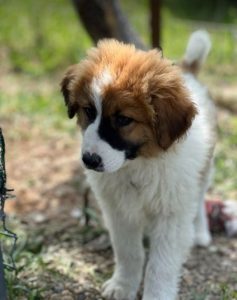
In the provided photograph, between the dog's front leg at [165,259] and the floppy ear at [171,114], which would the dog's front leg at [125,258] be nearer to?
the dog's front leg at [165,259]

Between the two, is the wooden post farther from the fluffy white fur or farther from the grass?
the fluffy white fur

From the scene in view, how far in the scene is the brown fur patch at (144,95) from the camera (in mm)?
2992

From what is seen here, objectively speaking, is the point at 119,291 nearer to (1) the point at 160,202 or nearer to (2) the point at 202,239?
(1) the point at 160,202

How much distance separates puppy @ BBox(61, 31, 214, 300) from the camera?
299 centimetres

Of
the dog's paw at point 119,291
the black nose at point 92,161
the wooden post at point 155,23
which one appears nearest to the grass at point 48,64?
the dog's paw at point 119,291

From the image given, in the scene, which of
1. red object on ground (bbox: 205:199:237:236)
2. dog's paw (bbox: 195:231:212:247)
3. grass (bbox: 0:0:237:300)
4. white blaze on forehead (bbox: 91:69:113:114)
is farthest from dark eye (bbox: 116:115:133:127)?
red object on ground (bbox: 205:199:237:236)

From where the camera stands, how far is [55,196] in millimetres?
5242

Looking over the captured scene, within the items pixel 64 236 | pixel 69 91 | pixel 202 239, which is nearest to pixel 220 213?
pixel 202 239

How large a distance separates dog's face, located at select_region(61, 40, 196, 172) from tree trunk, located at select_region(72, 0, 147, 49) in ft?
6.62

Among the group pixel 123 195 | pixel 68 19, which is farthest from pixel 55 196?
pixel 68 19

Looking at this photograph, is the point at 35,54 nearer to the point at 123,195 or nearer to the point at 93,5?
the point at 93,5

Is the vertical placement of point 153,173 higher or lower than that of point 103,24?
lower

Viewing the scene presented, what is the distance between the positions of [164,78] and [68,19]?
9.00 m

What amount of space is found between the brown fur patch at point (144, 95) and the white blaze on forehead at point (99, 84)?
0.02 meters
